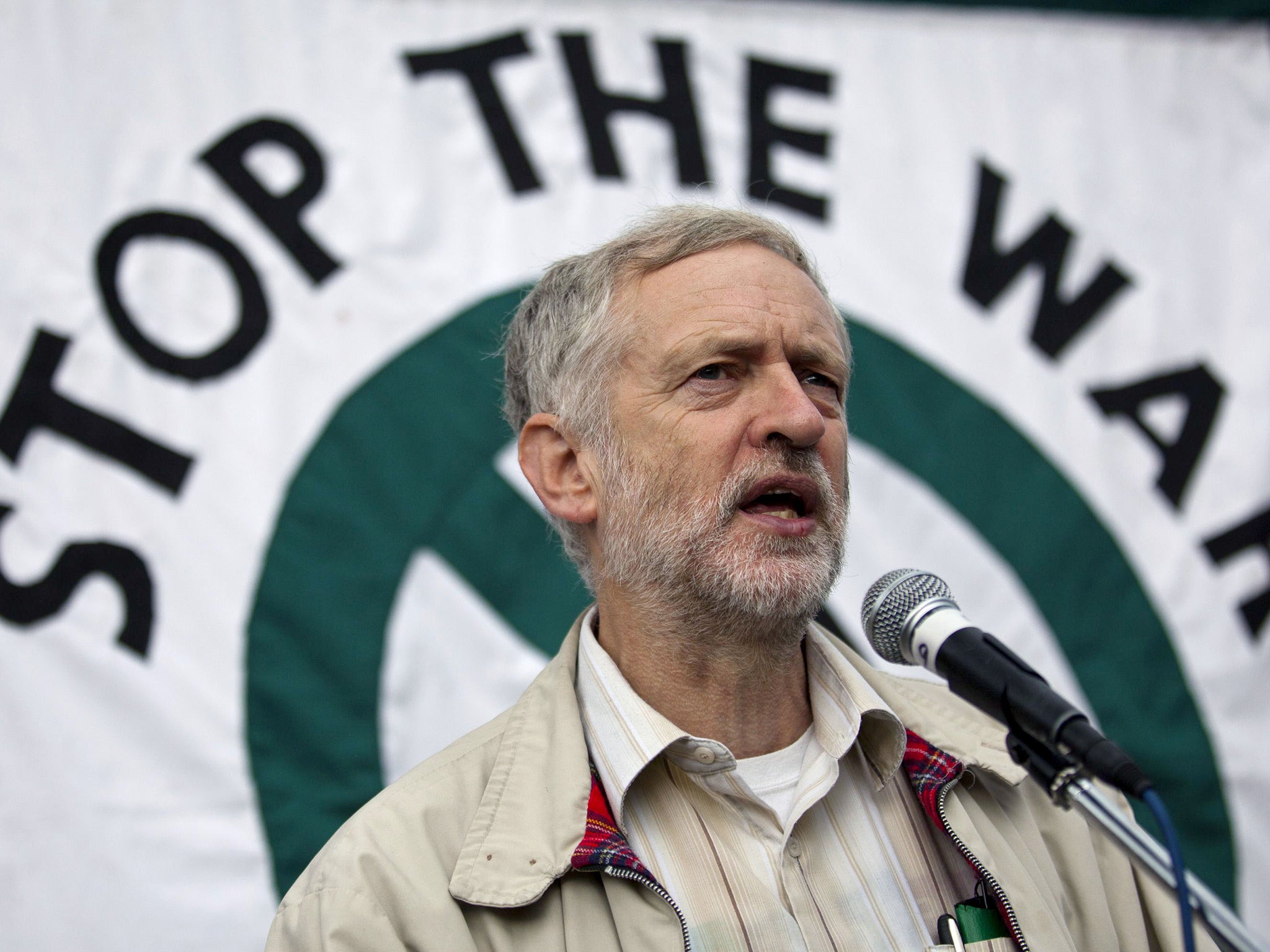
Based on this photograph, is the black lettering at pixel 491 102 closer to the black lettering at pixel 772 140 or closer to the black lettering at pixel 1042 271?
the black lettering at pixel 772 140

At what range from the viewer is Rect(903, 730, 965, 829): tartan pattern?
5.04 feet

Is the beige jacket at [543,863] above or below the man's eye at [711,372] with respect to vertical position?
below

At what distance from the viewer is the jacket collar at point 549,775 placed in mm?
1359

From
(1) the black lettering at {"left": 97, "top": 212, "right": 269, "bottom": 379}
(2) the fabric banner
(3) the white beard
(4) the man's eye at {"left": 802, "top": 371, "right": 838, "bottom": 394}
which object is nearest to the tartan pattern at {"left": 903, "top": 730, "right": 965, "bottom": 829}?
(3) the white beard

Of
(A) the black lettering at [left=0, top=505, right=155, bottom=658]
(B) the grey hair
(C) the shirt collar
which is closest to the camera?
(C) the shirt collar

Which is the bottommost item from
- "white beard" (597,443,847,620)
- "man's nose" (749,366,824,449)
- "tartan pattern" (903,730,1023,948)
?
"tartan pattern" (903,730,1023,948)

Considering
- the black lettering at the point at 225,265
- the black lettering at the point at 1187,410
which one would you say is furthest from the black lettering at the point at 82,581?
the black lettering at the point at 1187,410

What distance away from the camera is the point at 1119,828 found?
1041mm

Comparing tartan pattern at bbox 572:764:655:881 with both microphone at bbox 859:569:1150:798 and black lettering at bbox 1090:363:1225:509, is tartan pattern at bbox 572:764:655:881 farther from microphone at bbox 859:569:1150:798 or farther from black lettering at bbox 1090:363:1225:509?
black lettering at bbox 1090:363:1225:509

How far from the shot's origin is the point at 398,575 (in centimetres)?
238

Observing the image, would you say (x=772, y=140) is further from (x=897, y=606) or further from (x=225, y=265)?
(x=897, y=606)

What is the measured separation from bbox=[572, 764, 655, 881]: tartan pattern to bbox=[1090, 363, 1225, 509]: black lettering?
197 cm

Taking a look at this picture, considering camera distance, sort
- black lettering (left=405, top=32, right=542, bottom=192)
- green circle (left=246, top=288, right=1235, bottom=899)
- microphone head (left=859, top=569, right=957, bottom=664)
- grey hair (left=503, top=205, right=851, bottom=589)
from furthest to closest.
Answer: black lettering (left=405, top=32, right=542, bottom=192) < green circle (left=246, top=288, right=1235, bottom=899) < grey hair (left=503, top=205, right=851, bottom=589) < microphone head (left=859, top=569, right=957, bottom=664)

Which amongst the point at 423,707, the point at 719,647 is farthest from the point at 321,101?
the point at 719,647
